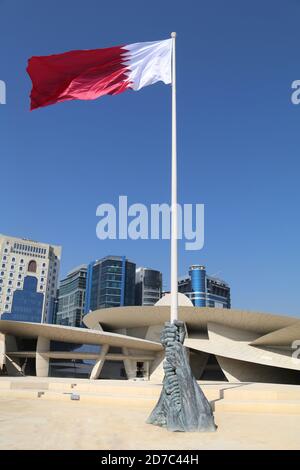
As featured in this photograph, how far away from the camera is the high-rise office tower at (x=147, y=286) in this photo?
5399 inches

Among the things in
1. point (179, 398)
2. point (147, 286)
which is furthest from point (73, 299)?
point (179, 398)

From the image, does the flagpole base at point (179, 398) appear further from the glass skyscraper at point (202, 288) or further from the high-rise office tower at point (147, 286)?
the glass skyscraper at point (202, 288)

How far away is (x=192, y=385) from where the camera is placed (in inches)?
447

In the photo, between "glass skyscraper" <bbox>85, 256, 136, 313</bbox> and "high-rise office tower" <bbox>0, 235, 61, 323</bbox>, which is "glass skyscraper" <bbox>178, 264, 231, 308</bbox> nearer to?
"glass skyscraper" <bbox>85, 256, 136, 313</bbox>

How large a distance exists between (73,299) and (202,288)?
47.1m

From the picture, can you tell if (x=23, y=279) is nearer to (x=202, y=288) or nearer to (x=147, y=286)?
(x=147, y=286)

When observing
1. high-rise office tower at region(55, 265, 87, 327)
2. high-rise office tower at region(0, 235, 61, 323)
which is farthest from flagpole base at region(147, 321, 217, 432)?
high-rise office tower at region(55, 265, 87, 327)

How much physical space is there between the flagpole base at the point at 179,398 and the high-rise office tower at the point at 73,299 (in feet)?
416

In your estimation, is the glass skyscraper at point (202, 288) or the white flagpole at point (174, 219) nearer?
the white flagpole at point (174, 219)

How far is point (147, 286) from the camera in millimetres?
138875

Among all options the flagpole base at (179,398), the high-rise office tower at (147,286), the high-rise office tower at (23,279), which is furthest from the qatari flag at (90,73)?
the high-rise office tower at (147,286)

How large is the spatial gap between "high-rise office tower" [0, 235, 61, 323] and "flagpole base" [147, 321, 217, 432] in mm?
87787

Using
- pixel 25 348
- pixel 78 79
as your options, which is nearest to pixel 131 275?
pixel 25 348
